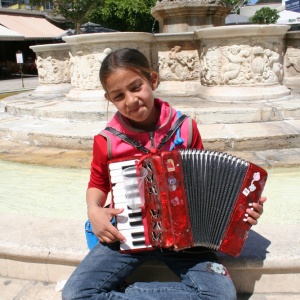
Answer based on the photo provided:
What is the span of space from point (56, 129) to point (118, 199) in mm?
3631

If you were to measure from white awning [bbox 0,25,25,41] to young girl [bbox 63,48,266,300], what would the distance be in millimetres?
22631

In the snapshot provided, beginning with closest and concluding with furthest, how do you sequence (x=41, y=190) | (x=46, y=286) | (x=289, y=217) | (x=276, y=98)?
(x=46, y=286) < (x=289, y=217) < (x=41, y=190) < (x=276, y=98)

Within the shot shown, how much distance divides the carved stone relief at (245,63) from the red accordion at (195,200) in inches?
171

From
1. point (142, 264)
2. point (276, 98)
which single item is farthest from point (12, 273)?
point (276, 98)

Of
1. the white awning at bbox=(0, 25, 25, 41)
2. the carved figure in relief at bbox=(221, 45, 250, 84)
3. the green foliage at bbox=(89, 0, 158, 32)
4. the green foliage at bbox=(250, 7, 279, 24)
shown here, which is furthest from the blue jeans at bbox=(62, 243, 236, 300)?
the green foliage at bbox=(250, 7, 279, 24)

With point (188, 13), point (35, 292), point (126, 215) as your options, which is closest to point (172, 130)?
point (126, 215)

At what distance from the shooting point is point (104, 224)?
1872 millimetres

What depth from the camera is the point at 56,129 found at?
5180mm

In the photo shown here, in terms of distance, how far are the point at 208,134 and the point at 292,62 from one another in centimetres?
313

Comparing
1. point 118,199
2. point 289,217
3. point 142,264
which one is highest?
point 118,199

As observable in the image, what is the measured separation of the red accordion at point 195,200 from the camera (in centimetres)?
172

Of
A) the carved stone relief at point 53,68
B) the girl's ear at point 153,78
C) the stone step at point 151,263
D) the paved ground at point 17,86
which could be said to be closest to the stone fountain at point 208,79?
the carved stone relief at point 53,68

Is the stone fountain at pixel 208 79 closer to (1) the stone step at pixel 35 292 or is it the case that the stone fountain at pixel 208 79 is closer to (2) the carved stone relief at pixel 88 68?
(2) the carved stone relief at pixel 88 68

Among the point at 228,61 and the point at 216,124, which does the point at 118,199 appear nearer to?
the point at 216,124
